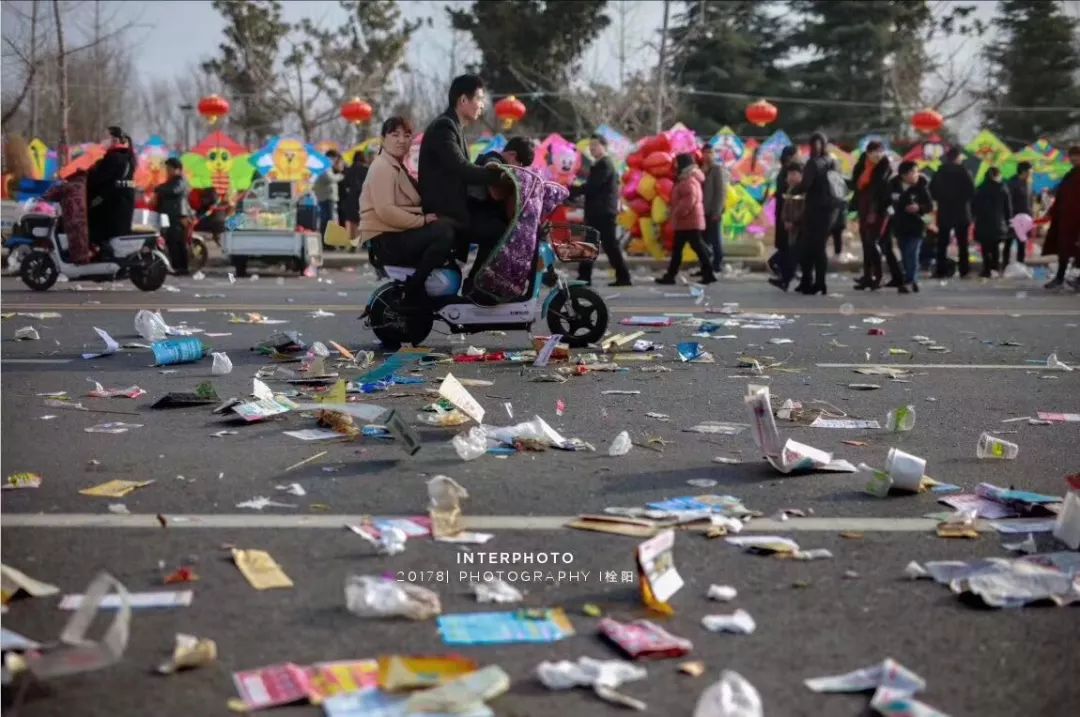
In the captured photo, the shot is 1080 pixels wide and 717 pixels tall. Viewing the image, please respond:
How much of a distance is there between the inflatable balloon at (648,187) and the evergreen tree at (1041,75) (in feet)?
102

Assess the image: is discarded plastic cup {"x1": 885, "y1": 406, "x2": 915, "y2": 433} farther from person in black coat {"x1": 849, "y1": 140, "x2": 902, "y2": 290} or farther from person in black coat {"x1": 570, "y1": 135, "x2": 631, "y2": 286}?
person in black coat {"x1": 570, "y1": 135, "x2": 631, "y2": 286}

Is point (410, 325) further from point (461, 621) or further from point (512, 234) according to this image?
point (461, 621)

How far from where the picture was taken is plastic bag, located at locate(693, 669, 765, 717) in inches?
113

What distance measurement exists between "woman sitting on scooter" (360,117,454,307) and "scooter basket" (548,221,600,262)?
764mm

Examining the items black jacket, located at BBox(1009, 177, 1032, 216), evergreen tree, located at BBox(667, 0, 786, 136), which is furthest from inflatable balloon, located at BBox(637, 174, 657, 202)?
evergreen tree, located at BBox(667, 0, 786, 136)

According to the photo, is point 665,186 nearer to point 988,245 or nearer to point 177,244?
point 988,245

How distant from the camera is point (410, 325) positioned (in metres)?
9.35

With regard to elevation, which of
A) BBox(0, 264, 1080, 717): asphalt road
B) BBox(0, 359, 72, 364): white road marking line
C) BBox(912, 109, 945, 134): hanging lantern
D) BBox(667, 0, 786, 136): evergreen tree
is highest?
BBox(667, 0, 786, 136): evergreen tree

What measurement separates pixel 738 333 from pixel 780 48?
42.4 metres

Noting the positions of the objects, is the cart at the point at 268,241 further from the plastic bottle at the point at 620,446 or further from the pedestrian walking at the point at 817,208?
the plastic bottle at the point at 620,446

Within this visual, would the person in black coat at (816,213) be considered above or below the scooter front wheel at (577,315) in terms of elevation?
above

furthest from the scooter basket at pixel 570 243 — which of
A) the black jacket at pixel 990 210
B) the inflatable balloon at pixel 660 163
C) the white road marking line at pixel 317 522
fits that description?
the inflatable balloon at pixel 660 163

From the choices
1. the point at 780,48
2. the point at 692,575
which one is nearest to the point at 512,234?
the point at 692,575

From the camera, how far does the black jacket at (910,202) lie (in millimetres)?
15992
